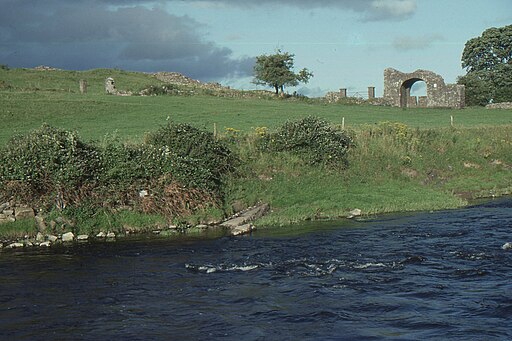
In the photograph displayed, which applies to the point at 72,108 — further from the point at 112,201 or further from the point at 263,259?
the point at 263,259

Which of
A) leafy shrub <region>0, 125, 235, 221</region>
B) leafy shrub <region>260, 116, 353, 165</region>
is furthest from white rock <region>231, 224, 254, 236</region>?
leafy shrub <region>260, 116, 353, 165</region>

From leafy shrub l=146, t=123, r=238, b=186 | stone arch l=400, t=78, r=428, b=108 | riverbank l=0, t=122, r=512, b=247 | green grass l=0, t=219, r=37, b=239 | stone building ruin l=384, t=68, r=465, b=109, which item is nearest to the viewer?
green grass l=0, t=219, r=37, b=239

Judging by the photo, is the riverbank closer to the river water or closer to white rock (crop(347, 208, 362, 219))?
white rock (crop(347, 208, 362, 219))

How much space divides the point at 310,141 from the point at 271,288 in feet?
54.0

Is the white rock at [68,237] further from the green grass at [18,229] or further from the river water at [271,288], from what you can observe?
the river water at [271,288]

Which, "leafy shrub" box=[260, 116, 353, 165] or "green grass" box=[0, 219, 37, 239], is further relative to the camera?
"leafy shrub" box=[260, 116, 353, 165]

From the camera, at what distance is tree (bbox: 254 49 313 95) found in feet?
271

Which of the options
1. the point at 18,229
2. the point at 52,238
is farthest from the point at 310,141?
the point at 18,229

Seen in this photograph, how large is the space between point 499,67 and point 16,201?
83518 mm

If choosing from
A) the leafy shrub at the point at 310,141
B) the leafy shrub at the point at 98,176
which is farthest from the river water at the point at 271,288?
the leafy shrub at the point at 310,141

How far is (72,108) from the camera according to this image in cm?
4597

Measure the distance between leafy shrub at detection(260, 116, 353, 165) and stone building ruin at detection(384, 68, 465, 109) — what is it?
44178mm

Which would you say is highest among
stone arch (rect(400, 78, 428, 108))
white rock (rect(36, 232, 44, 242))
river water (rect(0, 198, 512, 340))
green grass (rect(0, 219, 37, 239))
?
stone arch (rect(400, 78, 428, 108))

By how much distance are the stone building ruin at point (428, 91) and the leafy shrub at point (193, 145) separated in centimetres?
5010
